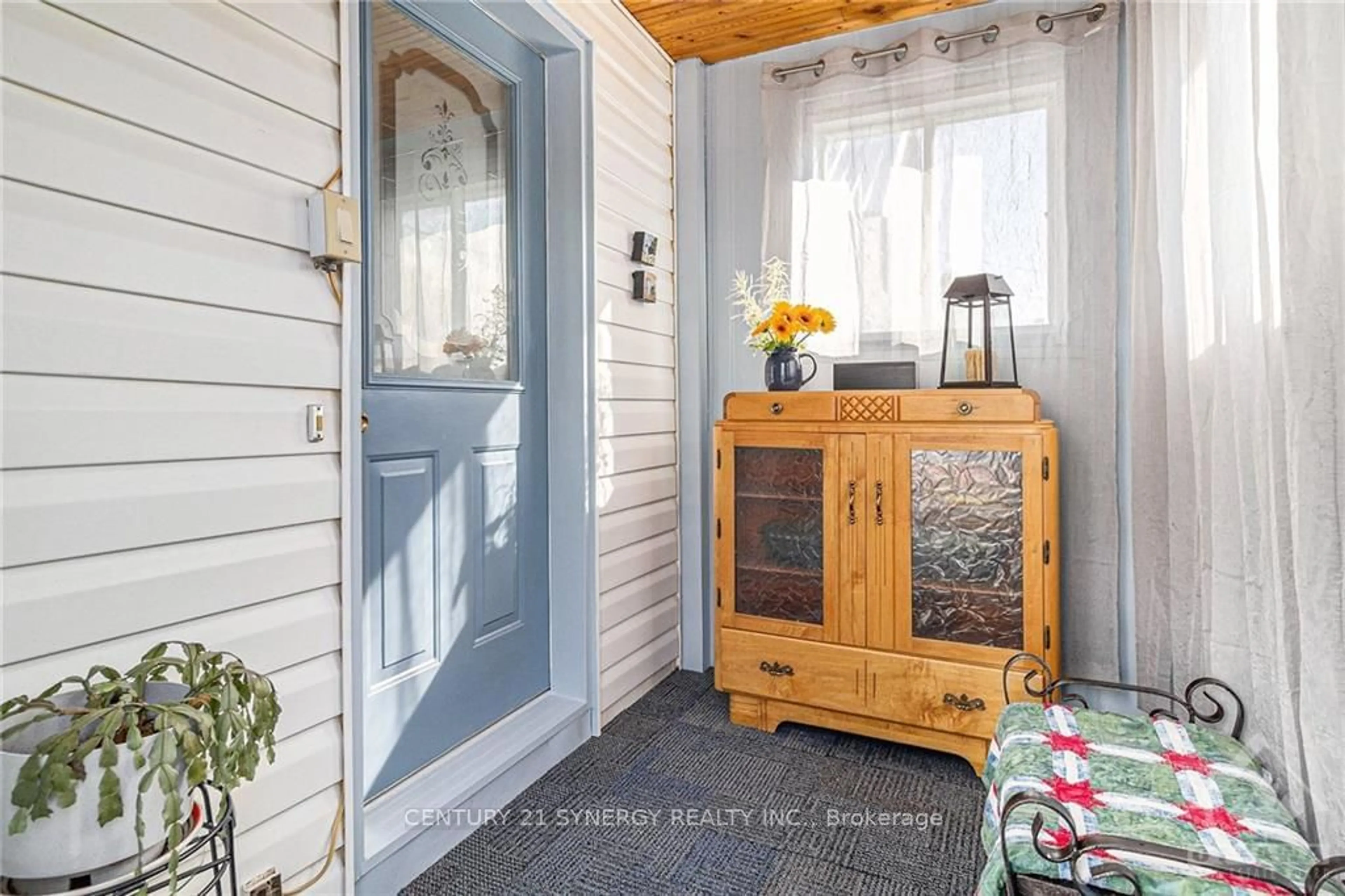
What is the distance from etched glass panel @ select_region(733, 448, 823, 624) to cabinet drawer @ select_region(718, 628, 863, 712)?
0.09 metres

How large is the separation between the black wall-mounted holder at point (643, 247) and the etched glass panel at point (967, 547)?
1.22 meters

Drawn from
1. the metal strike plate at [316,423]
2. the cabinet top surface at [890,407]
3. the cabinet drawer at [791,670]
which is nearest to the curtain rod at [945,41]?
the cabinet top surface at [890,407]

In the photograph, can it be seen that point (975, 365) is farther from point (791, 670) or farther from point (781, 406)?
point (791, 670)

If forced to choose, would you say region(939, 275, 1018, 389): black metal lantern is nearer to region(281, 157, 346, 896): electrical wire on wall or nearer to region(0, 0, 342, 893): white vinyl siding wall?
region(281, 157, 346, 896): electrical wire on wall

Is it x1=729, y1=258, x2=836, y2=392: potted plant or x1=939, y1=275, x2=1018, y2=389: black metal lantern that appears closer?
x1=939, y1=275, x2=1018, y2=389: black metal lantern

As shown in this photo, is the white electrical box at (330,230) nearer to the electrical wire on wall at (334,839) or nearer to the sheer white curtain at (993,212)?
the electrical wire on wall at (334,839)

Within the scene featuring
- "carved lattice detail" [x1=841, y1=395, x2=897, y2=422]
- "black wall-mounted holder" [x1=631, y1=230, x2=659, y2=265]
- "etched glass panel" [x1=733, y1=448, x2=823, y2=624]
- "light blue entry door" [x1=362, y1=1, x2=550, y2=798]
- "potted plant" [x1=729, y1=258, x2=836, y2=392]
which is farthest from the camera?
"black wall-mounted holder" [x1=631, y1=230, x2=659, y2=265]

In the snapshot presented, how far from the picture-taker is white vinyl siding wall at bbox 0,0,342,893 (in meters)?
1.03

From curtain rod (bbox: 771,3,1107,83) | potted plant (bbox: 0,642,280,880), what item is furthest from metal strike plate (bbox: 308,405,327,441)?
curtain rod (bbox: 771,3,1107,83)

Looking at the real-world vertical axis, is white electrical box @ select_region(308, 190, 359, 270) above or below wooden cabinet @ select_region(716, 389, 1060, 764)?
above

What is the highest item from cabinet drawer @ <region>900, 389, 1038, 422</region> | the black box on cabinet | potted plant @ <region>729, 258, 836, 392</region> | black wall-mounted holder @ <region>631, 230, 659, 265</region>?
black wall-mounted holder @ <region>631, 230, 659, 265</region>

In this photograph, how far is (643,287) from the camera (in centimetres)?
274

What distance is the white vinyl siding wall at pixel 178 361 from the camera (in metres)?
1.03

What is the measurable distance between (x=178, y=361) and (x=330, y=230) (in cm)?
39
